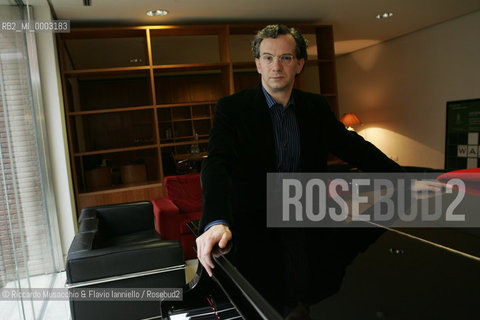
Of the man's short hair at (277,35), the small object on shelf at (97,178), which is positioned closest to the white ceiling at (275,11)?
the small object on shelf at (97,178)

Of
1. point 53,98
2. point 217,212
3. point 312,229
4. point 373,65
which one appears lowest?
point 312,229

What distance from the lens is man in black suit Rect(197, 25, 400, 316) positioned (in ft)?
3.14

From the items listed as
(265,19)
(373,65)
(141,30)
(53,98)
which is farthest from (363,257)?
(373,65)

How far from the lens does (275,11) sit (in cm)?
491

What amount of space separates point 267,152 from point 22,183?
7.96 ft

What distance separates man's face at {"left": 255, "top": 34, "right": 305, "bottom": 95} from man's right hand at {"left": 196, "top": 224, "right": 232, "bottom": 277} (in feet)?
1.95

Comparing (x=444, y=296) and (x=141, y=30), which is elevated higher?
(x=141, y=30)

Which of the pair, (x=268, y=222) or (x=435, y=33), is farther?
(x=435, y=33)

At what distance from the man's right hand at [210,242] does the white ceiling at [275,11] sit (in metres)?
3.64

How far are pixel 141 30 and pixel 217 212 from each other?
4.34 meters

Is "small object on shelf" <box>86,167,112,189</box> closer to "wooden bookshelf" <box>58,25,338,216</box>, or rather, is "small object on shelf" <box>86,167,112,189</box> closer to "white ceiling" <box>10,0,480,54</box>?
"wooden bookshelf" <box>58,25,338,216</box>

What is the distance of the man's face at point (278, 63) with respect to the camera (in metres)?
1.24

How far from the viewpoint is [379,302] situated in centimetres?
66

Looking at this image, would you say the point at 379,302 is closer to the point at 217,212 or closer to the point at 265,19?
the point at 217,212
